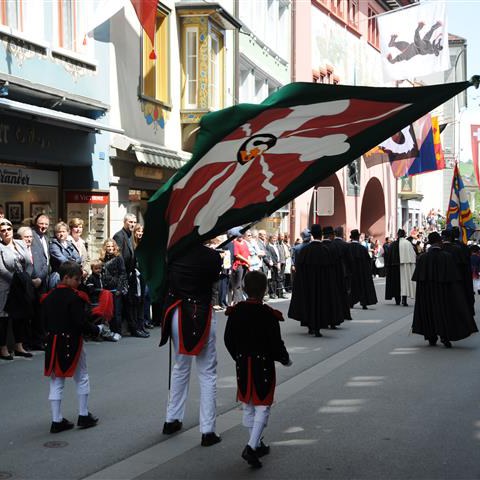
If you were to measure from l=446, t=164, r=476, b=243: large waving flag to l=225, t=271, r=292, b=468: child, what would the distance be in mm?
14792

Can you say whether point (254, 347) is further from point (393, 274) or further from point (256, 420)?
point (393, 274)

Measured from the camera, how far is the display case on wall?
18.0 metres

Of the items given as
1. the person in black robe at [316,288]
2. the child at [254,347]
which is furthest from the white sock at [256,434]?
the person in black robe at [316,288]

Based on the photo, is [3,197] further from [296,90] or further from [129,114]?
[296,90]

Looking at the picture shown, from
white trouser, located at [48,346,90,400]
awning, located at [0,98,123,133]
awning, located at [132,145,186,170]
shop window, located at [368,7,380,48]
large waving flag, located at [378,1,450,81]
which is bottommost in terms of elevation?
white trouser, located at [48,346,90,400]

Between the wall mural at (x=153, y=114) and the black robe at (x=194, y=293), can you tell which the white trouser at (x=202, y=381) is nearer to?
the black robe at (x=194, y=293)

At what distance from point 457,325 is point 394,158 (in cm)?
1965

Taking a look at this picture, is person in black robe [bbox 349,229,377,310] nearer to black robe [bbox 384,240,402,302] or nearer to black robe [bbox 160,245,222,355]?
black robe [bbox 384,240,402,302]

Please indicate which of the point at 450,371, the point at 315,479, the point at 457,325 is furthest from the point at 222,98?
the point at 315,479

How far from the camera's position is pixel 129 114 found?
19688 mm

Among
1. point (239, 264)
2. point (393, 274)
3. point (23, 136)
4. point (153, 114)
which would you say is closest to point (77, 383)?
point (23, 136)

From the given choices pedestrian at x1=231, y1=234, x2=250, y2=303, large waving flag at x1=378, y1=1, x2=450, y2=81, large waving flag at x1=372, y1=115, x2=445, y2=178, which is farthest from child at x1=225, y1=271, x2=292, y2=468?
large waving flag at x1=372, y1=115, x2=445, y2=178

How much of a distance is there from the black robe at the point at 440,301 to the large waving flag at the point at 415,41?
14718mm

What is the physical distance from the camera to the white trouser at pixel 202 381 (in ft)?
22.8
